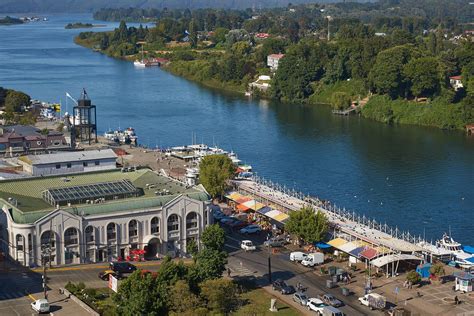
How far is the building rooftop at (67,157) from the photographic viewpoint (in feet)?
56.8

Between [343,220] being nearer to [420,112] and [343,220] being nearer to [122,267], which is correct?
[122,267]

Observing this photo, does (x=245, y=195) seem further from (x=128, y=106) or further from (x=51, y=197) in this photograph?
(x=128, y=106)

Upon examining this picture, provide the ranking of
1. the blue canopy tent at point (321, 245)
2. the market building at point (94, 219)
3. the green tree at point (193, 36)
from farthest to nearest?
the green tree at point (193, 36) → the blue canopy tent at point (321, 245) → the market building at point (94, 219)

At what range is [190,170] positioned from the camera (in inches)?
758

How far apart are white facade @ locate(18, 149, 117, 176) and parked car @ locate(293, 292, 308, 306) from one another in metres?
6.52

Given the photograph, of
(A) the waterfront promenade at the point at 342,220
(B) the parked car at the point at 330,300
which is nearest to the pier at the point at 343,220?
(A) the waterfront promenade at the point at 342,220

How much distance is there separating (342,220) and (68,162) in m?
5.93

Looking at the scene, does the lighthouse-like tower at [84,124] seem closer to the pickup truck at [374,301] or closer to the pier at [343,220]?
the pier at [343,220]

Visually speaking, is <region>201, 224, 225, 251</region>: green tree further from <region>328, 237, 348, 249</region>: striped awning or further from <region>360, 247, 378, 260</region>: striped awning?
<region>360, 247, 378, 260</region>: striped awning

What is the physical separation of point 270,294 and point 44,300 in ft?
10.6

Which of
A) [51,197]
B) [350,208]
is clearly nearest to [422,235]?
[350,208]

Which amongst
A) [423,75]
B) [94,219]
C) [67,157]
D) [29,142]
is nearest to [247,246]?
[94,219]

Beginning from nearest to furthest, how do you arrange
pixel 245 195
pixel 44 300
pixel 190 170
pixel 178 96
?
pixel 44 300, pixel 245 195, pixel 190 170, pixel 178 96

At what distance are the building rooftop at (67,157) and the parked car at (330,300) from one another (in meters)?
7.49
